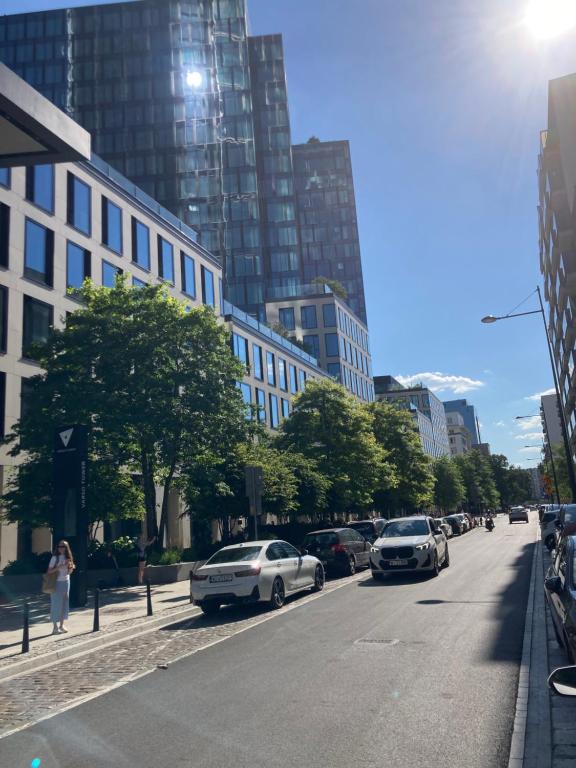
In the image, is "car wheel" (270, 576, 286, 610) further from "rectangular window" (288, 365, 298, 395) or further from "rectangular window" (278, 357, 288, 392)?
"rectangular window" (288, 365, 298, 395)

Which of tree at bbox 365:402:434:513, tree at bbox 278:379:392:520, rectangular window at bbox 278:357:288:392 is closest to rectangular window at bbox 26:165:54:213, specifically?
tree at bbox 278:379:392:520

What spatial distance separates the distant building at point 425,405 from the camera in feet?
351

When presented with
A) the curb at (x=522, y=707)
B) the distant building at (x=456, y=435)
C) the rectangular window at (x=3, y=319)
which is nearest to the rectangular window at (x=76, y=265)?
the rectangular window at (x=3, y=319)

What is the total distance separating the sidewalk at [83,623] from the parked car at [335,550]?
4.03m

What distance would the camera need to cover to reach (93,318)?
63.7 ft

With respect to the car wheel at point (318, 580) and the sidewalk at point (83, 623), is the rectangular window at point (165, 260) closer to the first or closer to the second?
the sidewalk at point (83, 623)

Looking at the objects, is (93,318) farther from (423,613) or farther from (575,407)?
(575,407)

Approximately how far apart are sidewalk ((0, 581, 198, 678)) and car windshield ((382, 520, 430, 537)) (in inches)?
231

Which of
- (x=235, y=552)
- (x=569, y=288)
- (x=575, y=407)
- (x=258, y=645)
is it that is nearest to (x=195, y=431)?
(x=235, y=552)

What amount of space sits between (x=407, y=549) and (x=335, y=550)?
3278 mm

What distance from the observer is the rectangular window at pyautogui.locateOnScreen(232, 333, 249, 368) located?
42375mm

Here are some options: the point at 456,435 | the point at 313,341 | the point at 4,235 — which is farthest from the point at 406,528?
the point at 456,435

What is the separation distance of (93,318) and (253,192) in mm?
70245

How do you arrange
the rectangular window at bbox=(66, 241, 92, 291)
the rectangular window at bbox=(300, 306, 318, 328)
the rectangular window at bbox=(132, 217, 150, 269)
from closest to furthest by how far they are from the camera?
the rectangular window at bbox=(66, 241, 92, 291) < the rectangular window at bbox=(132, 217, 150, 269) < the rectangular window at bbox=(300, 306, 318, 328)
